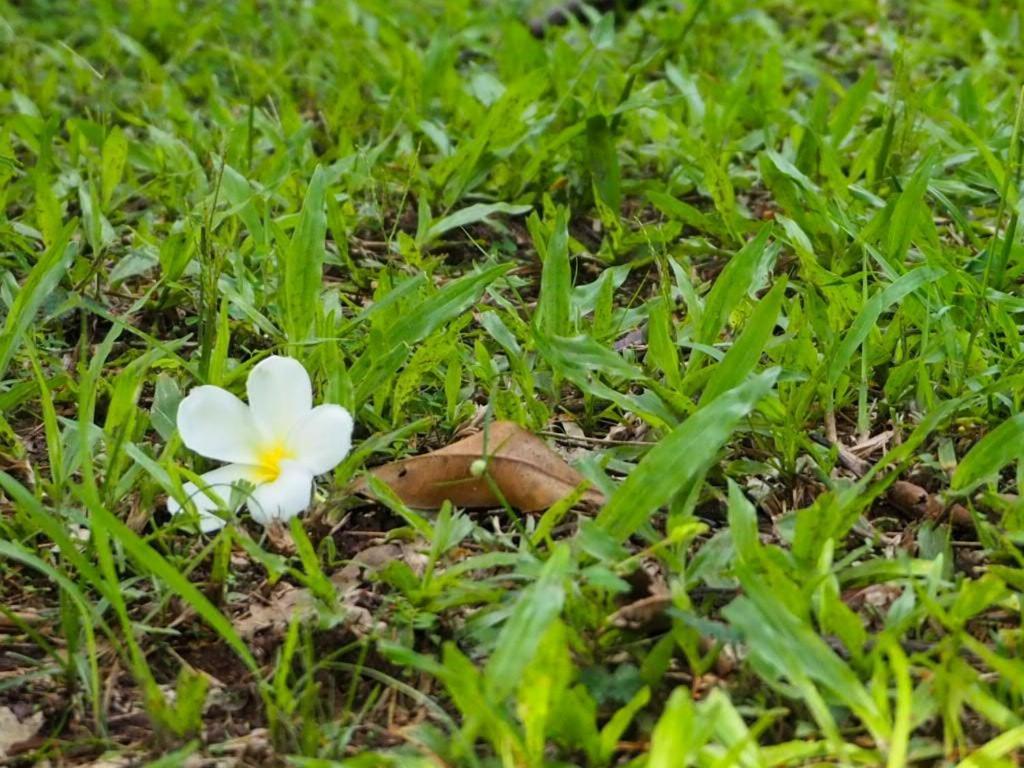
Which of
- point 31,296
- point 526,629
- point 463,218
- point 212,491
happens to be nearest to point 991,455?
point 526,629

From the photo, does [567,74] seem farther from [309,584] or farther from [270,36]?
[309,584]

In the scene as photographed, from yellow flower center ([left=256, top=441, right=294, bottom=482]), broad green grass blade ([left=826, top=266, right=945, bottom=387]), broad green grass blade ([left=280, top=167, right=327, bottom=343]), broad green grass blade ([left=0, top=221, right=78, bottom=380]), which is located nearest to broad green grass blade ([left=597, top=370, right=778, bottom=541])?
broad green grass blade ([left=826, top=266, right=945, bottom=387])

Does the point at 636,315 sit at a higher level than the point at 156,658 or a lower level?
higher

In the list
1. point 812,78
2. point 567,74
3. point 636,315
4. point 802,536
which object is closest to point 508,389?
point 636,315

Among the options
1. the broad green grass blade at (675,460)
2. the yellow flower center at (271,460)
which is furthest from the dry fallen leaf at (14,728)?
the broad green grass blade at (675,460)

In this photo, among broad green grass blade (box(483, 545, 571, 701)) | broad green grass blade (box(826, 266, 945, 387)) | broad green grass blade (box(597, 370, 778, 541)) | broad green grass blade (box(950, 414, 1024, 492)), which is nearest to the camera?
broad green grass blade (box(483, 545, 571, 701))

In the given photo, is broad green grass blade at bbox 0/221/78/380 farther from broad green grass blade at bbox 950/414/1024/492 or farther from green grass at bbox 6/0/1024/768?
broad green grass blade at bbox 950/414/1024/492
